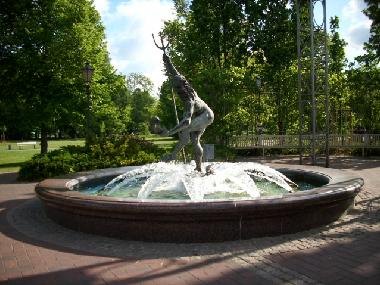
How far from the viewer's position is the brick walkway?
4.45 meters

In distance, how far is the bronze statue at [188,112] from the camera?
8164mm

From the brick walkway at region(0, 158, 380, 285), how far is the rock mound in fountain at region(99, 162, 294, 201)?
158 cm

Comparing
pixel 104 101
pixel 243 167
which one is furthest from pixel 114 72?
pixel 243 167

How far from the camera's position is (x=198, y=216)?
5.67 meters

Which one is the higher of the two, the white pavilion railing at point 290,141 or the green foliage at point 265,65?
the green foliage at point 265,65

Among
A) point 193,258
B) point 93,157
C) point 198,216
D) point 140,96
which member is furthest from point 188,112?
point 140,96

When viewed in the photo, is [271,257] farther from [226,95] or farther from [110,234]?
[226,95]

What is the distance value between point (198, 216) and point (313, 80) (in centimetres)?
1103

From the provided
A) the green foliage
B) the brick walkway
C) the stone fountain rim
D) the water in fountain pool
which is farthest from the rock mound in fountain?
the green foliage

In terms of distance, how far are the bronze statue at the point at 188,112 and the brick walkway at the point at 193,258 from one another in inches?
118

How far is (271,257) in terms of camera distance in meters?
5.13

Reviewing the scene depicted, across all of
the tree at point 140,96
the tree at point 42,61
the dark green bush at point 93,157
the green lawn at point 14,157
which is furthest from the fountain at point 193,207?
the tree at point 140,96

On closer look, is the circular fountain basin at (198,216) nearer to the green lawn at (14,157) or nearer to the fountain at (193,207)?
the fountain at (193,207)

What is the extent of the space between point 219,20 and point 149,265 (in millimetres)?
21818
